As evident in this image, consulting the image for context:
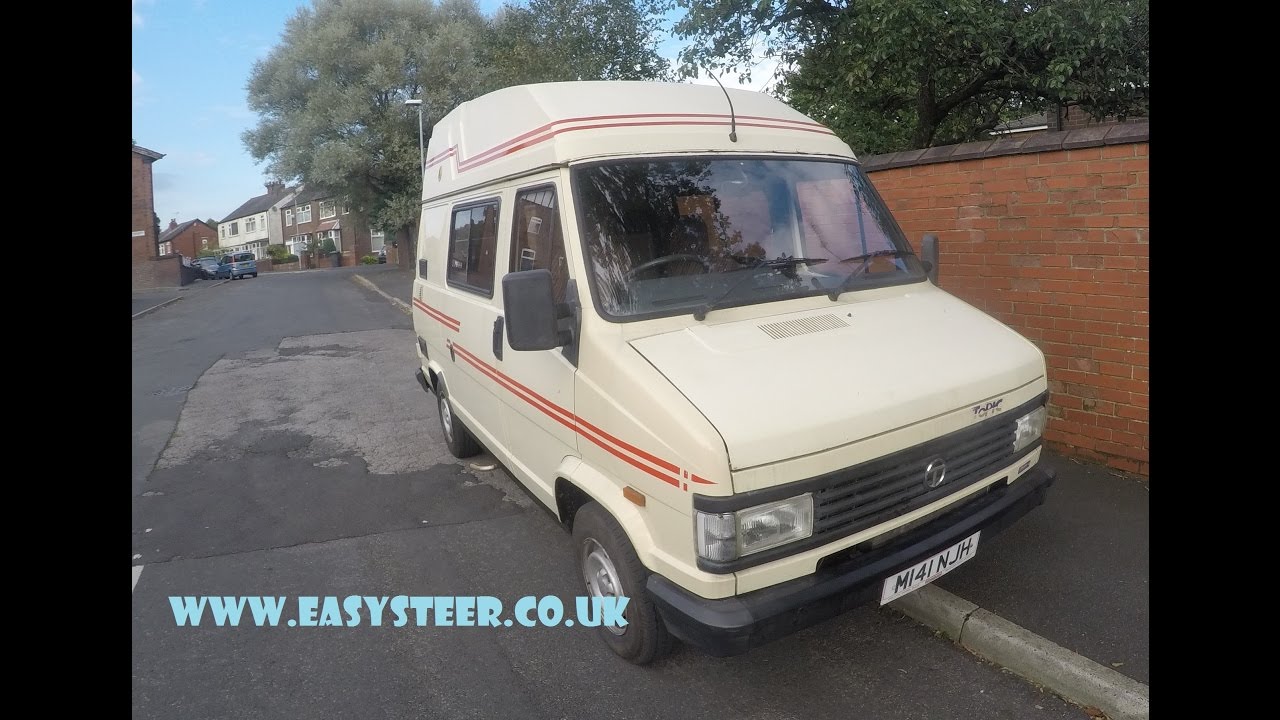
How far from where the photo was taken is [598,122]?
360 centimetres

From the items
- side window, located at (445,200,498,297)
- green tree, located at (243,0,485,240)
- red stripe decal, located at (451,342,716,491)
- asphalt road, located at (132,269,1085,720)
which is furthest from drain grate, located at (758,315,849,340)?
green tree, located at (243,0,485,240)

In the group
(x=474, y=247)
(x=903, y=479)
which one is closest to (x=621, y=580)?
(x=903, y=479)

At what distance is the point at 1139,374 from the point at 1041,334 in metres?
0.64

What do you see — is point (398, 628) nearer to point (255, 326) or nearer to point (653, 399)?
point (653, 399)

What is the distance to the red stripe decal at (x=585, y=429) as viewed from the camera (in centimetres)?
273

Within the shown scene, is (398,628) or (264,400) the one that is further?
(264,400)

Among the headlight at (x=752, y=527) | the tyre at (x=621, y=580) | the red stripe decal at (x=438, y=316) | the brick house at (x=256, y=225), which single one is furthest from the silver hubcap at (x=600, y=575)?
the brick house at (x=256, y=225)

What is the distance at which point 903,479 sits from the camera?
115 inches

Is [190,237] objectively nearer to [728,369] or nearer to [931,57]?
[931,57]

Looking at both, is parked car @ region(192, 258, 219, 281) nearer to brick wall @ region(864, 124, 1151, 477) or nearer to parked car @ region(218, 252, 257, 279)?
parked car @ region(218, 252, 257, 279)

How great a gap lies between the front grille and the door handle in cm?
207

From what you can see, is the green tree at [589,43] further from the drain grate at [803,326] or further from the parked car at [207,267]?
the parked car at [207,267]

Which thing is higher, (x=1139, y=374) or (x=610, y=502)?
(x=1139, y=374)
